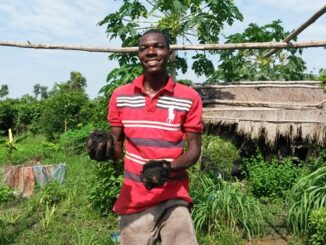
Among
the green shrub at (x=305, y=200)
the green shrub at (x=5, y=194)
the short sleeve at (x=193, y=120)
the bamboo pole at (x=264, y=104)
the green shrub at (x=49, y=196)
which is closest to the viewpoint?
the short sleeve at (x=193, y=120)

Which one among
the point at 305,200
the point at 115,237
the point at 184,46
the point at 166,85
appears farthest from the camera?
the point at 305,200

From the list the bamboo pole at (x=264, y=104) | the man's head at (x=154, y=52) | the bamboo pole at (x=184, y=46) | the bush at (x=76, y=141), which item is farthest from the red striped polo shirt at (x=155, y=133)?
the bush at (x=76, y=141)

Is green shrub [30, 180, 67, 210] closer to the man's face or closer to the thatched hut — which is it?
the thatched hut

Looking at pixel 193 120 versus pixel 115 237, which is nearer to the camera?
pixel 193 120

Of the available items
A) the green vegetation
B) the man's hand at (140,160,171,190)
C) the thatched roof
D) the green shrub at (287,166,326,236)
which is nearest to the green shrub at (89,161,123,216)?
the green vegetation

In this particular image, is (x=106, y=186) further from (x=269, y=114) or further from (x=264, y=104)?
(x=264, y=104)

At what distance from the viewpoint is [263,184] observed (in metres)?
7.78

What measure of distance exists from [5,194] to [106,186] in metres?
1.83

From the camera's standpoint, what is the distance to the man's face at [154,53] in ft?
8.27

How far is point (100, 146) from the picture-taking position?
247 centimetres

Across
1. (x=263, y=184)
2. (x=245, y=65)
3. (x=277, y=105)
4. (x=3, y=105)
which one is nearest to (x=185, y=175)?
(x=263, y=184)

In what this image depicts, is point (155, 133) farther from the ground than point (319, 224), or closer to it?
farther from the ground

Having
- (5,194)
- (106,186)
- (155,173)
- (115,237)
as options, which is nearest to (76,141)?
(5,194)

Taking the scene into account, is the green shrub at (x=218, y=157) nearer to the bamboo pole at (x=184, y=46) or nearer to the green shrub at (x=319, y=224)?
the green shrub at (x=319, y=224)
